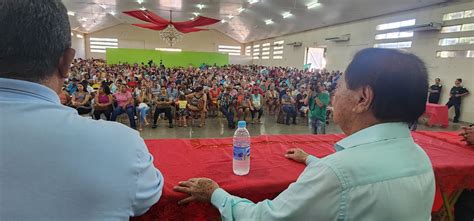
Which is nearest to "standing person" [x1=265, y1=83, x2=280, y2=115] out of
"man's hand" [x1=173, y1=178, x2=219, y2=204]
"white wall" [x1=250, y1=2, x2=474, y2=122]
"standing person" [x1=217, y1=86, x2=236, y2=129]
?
"standing person" [x1=217, y1=86, x2=236, y2=129]

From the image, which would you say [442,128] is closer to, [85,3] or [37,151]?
[37,151]

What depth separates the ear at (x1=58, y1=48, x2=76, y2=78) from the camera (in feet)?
2.10

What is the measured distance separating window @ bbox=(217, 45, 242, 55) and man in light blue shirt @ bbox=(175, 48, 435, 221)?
30705mm

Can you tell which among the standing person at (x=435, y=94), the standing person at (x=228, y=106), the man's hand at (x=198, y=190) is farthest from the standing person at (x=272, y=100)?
the man's hand at (x=198, y=190)

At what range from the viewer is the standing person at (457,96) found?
28.3 feet

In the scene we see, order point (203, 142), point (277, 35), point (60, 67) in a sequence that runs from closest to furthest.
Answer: point (60, 67)
point (203, 142)
point (277, 35)

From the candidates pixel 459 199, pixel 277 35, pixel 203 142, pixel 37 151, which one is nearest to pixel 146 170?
pixel 37 151

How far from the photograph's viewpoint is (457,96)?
28.3 ft

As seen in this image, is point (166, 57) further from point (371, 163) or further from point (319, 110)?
point (371, 163)

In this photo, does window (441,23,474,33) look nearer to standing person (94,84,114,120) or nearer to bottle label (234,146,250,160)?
bottle label (234,146,250,160)

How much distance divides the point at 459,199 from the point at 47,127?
2.43m

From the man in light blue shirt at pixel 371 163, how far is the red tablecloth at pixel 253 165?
28 cm

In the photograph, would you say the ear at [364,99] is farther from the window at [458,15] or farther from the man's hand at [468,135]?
the window at [458,15]

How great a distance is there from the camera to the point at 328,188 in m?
0.62
